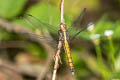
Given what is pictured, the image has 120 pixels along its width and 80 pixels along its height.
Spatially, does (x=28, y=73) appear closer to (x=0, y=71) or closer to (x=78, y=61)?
(x=0, y=71)

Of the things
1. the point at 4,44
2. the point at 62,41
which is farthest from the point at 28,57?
the point at 62,41

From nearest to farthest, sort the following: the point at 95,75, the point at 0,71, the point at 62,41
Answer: the point at 62,41 < the point at 0,71 < the point at 95,75

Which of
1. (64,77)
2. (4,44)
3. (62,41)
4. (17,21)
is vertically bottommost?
(64,77)

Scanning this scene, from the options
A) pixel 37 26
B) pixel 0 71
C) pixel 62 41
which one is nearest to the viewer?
pixel 62 41

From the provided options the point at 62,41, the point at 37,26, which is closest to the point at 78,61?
the point at 37,26

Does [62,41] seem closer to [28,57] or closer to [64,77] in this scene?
[64,77]

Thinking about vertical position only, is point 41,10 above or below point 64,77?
above

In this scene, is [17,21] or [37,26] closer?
[37,26]
